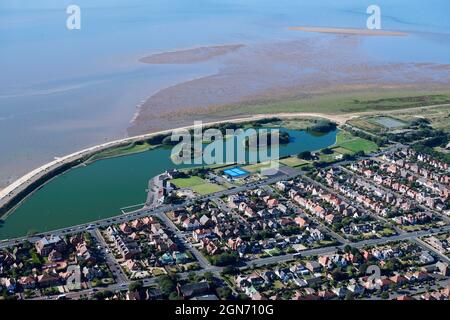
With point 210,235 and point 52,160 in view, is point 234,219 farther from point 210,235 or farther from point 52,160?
point 52,160

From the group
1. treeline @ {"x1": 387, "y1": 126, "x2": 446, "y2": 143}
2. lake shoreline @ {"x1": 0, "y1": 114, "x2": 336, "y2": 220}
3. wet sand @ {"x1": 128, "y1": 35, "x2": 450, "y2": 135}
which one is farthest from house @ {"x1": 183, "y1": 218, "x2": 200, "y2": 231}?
treeline @ {"x1": 387, "y1": 126, "x2": 446, "y2": 143}

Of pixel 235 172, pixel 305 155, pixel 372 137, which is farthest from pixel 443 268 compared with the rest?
pixel 372 137

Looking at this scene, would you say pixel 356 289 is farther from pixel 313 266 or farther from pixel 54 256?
pixel 54 256

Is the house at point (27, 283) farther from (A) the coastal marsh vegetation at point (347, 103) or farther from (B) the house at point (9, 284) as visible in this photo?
(A) the coastal marsh vegetation at point (347, 103)

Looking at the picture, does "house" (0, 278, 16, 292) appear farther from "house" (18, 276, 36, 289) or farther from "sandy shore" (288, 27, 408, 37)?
"sandy shore" (288, 27, 408, 37)

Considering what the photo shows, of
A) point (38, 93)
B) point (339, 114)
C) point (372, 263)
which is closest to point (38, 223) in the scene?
point (372, 263)

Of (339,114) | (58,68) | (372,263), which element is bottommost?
(372,263)
